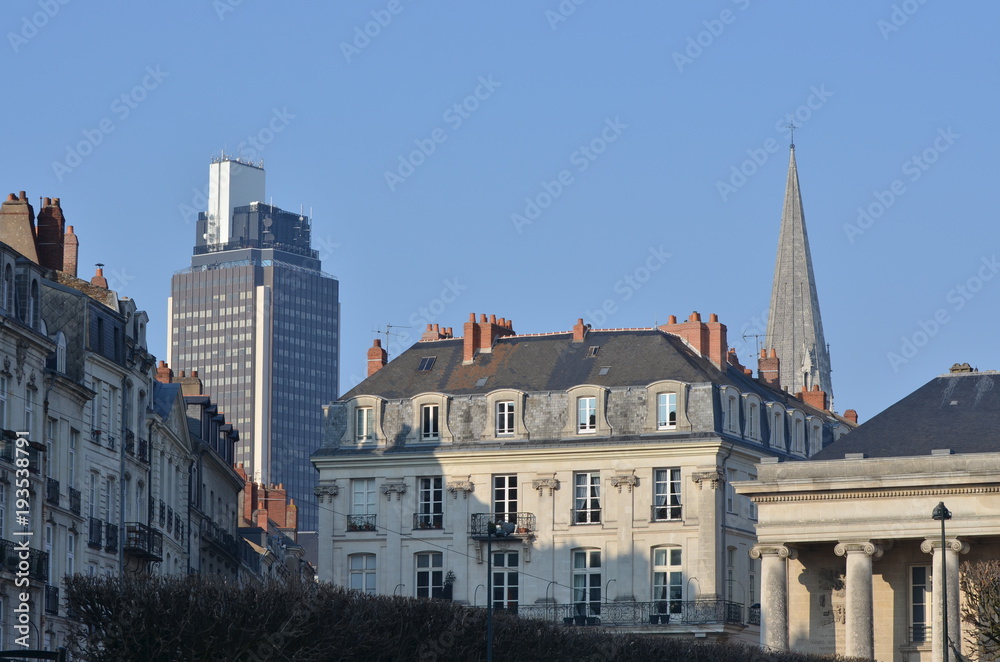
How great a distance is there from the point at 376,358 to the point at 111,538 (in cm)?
2692

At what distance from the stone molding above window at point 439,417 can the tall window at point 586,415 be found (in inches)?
198

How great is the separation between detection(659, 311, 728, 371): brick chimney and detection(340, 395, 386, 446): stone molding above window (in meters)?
11.5

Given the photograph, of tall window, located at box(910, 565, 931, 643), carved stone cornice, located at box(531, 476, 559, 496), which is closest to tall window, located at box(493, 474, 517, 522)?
carved stone cornice, located at box(531, 476, 559, 496)

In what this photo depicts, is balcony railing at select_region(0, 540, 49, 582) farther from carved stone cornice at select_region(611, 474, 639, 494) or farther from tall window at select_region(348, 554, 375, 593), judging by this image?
carved stone cornice at select_region(611, 474, 639, 494)

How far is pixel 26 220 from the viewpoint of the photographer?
62.8 m

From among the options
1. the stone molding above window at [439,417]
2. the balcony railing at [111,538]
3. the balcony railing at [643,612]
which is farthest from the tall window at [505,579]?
the balcony railing at [111,538]

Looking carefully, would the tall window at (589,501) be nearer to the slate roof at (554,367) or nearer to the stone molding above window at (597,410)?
the stone molding above window at (597,410)

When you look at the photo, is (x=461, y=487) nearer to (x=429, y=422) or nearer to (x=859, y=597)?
(x=429, y=422)

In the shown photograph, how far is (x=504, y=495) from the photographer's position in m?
79.1

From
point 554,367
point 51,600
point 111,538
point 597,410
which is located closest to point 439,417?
point 554,367

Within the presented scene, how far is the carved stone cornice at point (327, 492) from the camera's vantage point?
80.4 metres

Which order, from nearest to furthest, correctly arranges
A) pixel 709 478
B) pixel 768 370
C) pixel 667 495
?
pixel 709 478
pixel 667 495
pixel 768 370

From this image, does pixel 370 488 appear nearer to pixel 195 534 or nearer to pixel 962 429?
pixel 195 534

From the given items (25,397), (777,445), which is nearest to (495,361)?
(777,445)
